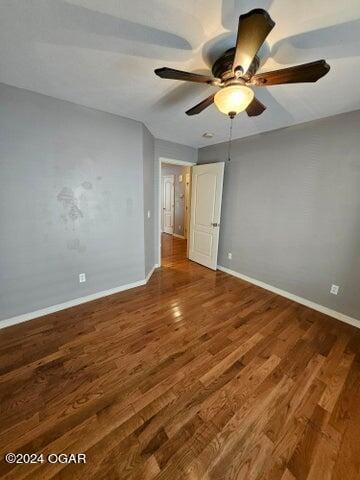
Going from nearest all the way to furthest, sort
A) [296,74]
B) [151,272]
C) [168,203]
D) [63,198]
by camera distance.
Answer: [296,74], [63,198], [151,272], [168,203]

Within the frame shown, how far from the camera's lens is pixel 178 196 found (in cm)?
644

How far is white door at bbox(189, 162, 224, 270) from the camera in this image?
360cm

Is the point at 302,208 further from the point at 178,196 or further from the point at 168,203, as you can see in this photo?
the point at 168,203

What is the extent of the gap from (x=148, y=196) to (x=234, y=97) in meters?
2.12

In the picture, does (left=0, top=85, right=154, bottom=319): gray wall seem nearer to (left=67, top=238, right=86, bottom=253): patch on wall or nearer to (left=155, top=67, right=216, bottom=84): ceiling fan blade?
(left=67, top=238, right=86, bottom=253): patch on wall

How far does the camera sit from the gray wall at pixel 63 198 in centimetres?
196

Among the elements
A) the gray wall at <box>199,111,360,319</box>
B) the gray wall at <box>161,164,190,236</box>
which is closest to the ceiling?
the gray wall at <box>199,111,360,319</box>

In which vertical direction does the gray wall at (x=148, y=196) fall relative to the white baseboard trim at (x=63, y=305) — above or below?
above

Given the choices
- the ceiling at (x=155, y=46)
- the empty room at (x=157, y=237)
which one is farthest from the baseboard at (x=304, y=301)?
the ceiling at (x=155, y=46)

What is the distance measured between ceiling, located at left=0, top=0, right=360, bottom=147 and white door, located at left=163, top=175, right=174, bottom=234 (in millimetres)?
4487

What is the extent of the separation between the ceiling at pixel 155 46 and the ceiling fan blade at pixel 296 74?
0.23m

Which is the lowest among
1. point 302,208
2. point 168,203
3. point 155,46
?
point 168,203

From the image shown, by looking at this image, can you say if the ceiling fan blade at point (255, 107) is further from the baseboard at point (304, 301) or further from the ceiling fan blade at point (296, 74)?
the baseboard at point (304, 301)

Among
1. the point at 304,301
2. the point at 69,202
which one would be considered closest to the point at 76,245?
the point at 69,202
